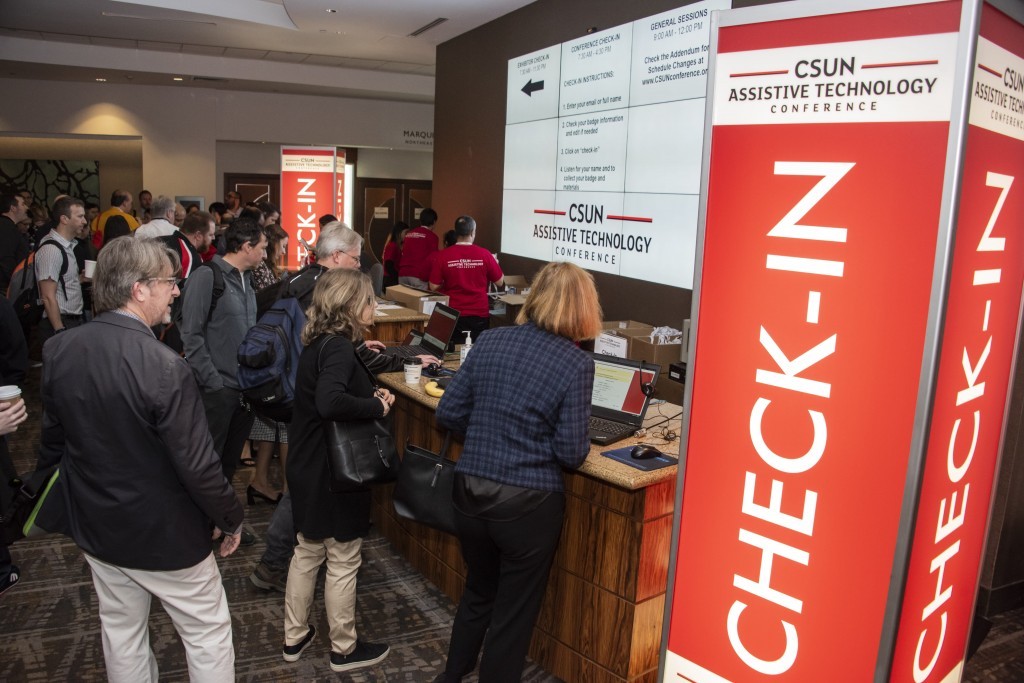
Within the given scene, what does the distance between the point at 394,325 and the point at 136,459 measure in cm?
335

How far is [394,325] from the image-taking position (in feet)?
17.6

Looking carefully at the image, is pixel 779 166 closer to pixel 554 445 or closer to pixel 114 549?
pixel 554 445

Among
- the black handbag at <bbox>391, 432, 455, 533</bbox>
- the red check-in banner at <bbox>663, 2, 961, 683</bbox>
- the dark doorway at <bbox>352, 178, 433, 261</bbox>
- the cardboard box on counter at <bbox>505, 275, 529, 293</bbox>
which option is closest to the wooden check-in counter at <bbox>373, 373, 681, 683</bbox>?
the black handbag at <bbox>391, 432, 455, 533</bbox>

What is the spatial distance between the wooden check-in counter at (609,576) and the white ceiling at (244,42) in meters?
4.90

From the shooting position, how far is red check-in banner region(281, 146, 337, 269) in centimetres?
709

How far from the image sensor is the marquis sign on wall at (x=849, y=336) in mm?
1229

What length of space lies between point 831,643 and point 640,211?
12.9 feet

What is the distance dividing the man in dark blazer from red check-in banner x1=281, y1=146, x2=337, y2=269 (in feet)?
16.5

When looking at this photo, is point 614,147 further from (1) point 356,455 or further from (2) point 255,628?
(2) point 255,628

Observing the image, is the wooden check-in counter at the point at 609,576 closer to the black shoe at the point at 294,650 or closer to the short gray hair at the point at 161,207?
the black shoe at the point at 294,650

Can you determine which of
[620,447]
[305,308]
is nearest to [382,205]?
[305,308]

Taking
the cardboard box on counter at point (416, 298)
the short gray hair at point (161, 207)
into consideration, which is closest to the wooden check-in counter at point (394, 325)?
the cardboard box on counter at point (416, 298)

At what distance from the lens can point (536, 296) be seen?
2404 mm

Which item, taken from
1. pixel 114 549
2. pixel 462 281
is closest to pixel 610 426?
pixel 114 549
